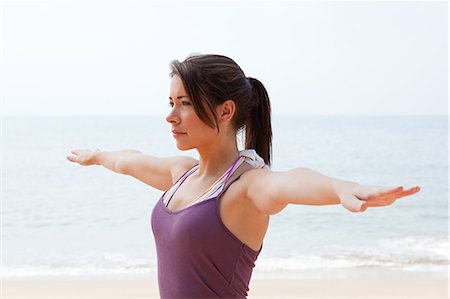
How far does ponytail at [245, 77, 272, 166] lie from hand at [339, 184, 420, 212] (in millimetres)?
717

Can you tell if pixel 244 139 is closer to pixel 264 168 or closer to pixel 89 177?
pixel 264 168

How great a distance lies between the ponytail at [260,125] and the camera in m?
2.27

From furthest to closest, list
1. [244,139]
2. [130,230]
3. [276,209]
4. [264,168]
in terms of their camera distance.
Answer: [130,230]
[244,139]
[264,168]
[276,209]

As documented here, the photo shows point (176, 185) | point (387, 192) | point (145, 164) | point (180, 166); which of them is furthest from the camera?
point (145, 164)

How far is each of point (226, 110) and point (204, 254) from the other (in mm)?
424

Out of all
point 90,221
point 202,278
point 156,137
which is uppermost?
point 202,278

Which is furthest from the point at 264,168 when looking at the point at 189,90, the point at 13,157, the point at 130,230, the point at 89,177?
the point at 13,157

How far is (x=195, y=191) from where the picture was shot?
2.21 meters

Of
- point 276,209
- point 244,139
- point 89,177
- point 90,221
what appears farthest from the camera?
point 89,177

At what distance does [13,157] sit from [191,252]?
17.9m

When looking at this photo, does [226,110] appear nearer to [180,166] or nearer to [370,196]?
[180,166]

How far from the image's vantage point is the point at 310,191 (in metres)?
A: 1.75

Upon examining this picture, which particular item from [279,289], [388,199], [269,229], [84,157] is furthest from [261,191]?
[269,229]

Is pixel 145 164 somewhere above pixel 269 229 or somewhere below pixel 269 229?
above
